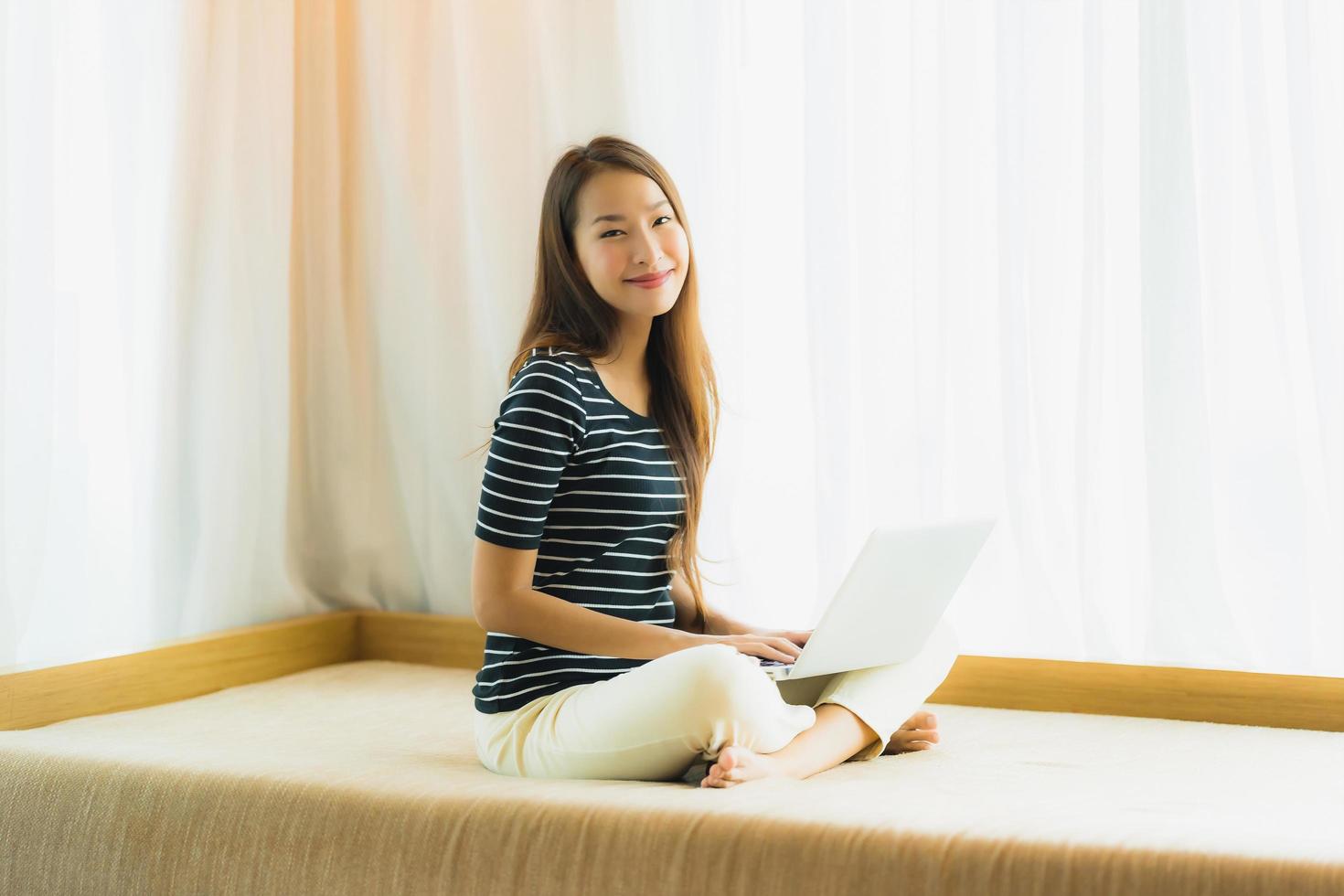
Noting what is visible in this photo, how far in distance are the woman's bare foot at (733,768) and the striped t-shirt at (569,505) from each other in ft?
0.76

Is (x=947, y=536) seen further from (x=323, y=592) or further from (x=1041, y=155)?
(x=323, y=592)

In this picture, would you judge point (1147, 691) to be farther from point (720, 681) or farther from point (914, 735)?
point (720, 681)

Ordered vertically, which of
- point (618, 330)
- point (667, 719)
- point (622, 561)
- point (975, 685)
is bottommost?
point (975, 685)

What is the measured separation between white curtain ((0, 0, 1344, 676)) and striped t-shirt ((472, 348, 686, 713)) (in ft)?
1.76

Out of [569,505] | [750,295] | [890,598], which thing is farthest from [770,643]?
[750,295]

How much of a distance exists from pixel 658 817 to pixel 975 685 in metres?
0.85

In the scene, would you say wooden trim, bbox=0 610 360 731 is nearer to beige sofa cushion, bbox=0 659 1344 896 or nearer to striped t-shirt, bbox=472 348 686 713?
beige sofa cushion, bbox=0 659 1344 896

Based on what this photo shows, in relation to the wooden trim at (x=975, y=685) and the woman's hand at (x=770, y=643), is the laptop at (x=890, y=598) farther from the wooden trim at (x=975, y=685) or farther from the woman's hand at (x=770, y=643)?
the wooden trim at (x=975, y=685)

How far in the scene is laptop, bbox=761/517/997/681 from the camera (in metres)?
1.38

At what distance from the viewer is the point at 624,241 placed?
61.6 inches

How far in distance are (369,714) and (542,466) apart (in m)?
0.62

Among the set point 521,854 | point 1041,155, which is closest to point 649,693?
point 521,854

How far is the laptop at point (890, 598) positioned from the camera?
4.51 ft

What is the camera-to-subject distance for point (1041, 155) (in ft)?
6.21
